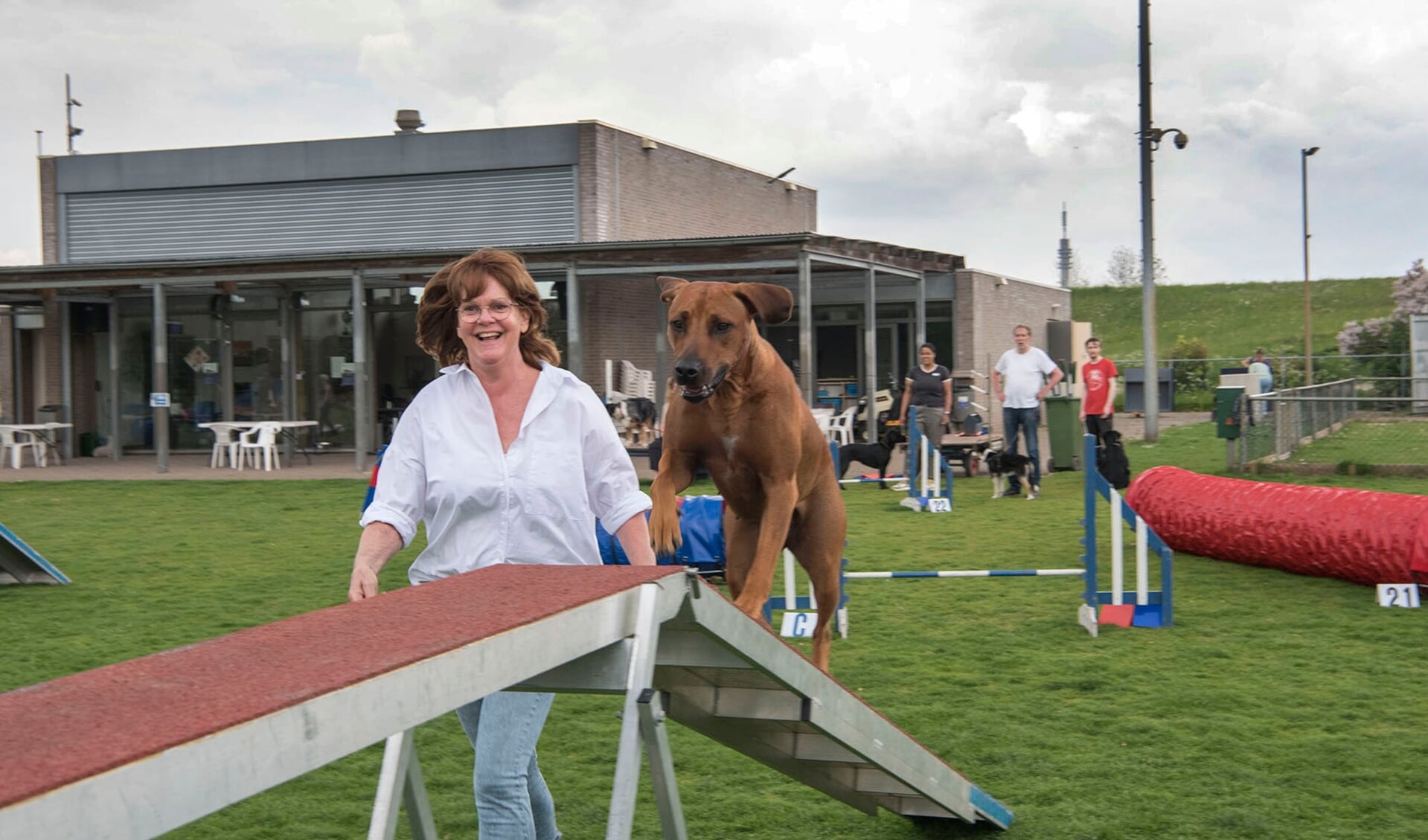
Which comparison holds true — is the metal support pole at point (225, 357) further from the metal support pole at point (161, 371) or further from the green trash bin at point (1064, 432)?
the green trash bin at point (1064, 432)

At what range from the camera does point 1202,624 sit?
26.0 ft

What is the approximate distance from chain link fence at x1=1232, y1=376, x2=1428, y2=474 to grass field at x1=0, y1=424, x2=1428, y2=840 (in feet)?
23.2

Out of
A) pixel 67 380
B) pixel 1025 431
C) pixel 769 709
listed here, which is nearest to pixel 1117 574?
pixel 769 709

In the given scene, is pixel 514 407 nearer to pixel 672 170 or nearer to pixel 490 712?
pixel 490 712

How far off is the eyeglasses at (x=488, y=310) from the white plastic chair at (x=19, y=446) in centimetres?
2244

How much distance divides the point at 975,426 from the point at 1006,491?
317 centimetres

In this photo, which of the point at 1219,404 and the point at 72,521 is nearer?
the point at 72,521

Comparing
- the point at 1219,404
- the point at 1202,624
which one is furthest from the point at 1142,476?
the point at 1219,404

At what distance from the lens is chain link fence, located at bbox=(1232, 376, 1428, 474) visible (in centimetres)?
1789

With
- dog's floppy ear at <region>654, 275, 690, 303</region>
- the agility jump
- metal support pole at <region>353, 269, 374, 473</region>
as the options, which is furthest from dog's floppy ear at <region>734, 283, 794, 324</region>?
metal support pole at <region>353, 269, 374, 473</region>

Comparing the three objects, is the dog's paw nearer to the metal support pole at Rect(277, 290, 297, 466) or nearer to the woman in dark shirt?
the woman in dark shirt

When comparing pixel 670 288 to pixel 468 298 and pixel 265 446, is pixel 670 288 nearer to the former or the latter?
pixel 468 298

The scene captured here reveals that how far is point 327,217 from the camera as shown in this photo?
2633cm

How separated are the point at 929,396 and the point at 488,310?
13.8m
